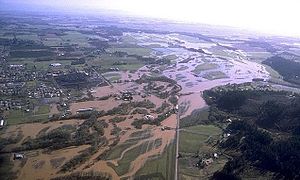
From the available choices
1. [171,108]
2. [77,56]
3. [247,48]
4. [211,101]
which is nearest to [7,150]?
[171,108]

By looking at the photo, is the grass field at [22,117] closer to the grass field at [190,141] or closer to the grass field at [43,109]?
the grass field at [43,109]

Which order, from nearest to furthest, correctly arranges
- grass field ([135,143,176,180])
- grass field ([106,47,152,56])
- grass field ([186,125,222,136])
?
grass field ([135,143,176,180])
grass field ([186,125,222,136])
grass field ([106,47,152,56])

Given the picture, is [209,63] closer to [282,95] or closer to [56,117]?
[282,95]

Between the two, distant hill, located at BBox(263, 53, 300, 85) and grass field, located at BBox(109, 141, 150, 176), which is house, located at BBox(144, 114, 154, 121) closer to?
grass field, located at BBox(109, 141, 150, 176)

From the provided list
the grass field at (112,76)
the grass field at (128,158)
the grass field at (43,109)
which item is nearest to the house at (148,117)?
the grass field at (128,158)

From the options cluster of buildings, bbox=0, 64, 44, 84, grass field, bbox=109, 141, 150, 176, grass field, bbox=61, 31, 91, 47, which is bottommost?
grass field, bbox=109, 141, 150, 176

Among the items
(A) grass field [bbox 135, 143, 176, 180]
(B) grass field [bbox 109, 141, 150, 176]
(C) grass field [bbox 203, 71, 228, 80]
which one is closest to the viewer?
(A) grass field [bbox 135, 143, 176, 180]

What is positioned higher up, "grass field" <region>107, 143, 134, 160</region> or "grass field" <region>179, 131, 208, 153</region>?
"grass field" <region>179, 131, 208, 153</region>

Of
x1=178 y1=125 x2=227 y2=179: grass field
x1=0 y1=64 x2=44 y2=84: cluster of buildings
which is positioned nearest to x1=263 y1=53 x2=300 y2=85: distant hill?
x1=178 y1=125 x2=227 y2=179: grass field

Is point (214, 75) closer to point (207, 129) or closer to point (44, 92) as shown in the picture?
point (207, 129)
